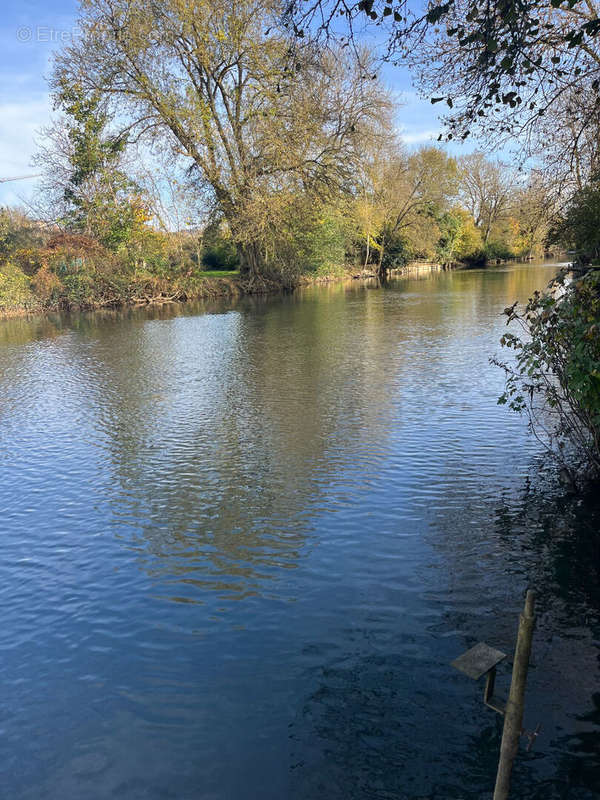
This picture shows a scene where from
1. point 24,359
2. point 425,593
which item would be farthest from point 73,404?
point 425,593

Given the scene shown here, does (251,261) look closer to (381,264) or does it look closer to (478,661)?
(381,264)

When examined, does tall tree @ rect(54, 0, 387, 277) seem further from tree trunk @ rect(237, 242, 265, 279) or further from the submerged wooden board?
the submerged wooden board

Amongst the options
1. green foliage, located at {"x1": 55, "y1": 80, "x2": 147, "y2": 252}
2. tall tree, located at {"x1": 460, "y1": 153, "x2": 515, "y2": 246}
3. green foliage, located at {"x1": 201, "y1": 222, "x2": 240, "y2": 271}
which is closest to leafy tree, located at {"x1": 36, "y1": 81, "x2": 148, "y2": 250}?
green foliage, located at {"x1": 55, "y1": 80, "x2": 147, "y2": 252}

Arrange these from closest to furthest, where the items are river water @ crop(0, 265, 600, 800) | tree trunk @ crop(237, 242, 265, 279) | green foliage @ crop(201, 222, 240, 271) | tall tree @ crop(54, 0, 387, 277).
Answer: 1. river water @ crop(0, 265, 600, 800)
2. tall tree @ crop(54, 0, 387, 277)
3. tree trunk @ crop(237, 242, 265, 279)
4. green foliage @ crop(201, 222, 240, 271)

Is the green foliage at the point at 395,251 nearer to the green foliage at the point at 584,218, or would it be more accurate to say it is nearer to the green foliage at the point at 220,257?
the green foliage at the point at 220,257

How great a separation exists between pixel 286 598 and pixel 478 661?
2148 mm

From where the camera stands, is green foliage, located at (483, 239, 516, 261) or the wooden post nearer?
the wooden post

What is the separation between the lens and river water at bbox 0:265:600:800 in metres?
3.61

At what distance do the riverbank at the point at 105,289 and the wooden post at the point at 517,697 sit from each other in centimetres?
3421

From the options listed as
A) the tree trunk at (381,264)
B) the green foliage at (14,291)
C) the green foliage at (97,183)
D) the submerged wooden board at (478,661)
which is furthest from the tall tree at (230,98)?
the submerged wooden board at (478,661)

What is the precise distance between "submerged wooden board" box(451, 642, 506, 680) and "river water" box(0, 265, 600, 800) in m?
0.56

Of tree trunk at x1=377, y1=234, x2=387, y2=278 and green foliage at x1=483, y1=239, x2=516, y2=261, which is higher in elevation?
green foliage at x1=483, y1=239, x2=516, y2=261

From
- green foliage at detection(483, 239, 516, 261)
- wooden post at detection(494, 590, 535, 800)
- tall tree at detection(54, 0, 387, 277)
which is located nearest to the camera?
wooden post at detection(494, 590, 535, 800)

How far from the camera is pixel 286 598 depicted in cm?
527
